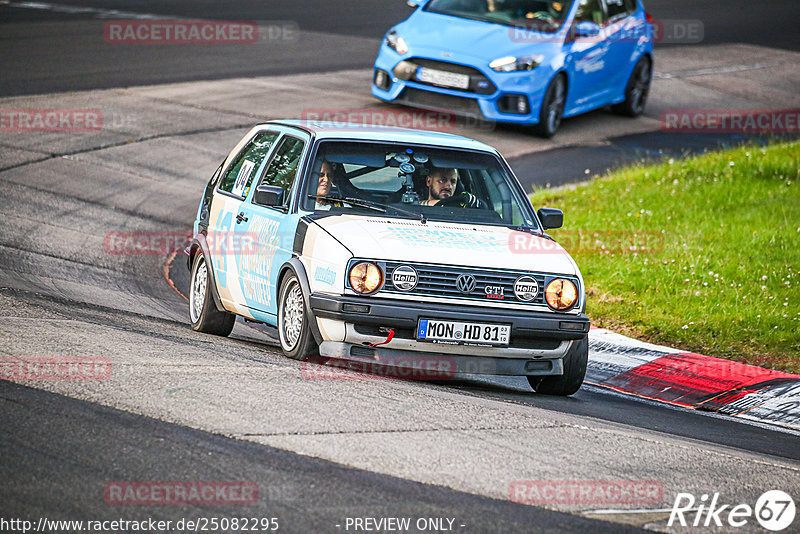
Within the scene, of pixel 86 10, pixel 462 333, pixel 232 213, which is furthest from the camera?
pixel 86 10

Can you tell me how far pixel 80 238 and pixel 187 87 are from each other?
7727mm

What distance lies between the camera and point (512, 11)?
18062mm

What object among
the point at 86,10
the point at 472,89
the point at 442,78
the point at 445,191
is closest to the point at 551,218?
the point at 445,191

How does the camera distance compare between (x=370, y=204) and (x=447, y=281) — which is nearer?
(x=447, y=281)

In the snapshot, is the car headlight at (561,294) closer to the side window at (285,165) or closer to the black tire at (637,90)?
the side window at (285,165)

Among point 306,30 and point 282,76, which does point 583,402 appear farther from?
point 306,30

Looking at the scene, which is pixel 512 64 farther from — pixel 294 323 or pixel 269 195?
pixel 294 323

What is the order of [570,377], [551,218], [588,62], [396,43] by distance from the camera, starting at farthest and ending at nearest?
1. [588,62]
2. [396,43]
3. [551,218]
4. [570,377]

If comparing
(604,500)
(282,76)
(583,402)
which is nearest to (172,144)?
(282,76)

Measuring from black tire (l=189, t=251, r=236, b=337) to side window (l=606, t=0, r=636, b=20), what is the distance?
11295mm

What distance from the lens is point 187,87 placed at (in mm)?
19375

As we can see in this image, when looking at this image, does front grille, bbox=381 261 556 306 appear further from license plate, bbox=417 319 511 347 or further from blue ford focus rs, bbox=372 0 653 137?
blue ford focus rs, bbox=372 0 653 137

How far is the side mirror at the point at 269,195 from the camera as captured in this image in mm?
8320

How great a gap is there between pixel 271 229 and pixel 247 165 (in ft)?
3.45
